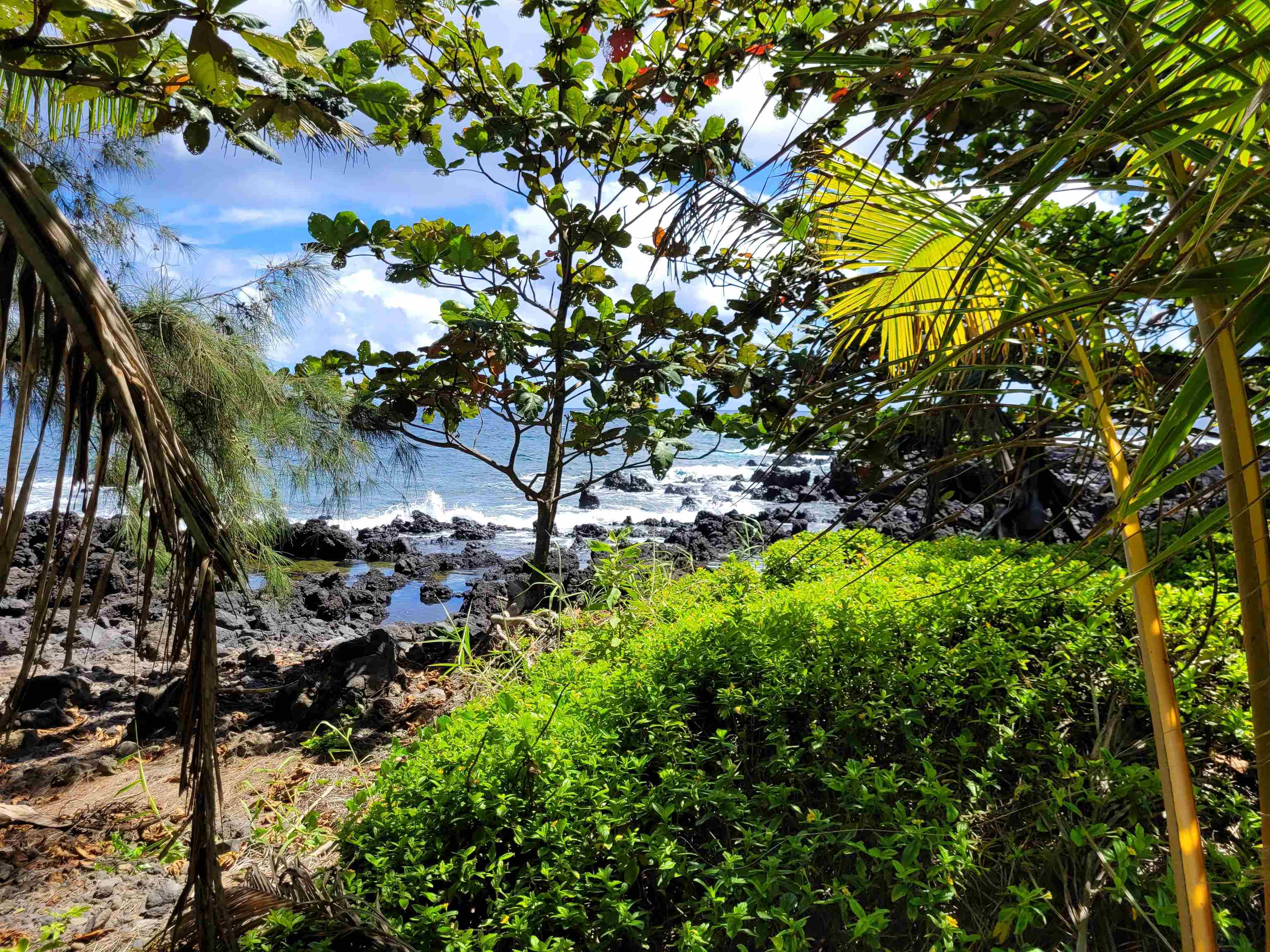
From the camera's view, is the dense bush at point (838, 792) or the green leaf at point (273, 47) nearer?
the green leaf at point (273, 47)

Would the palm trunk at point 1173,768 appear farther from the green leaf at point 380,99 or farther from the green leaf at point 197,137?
the green leaf at point 197,137

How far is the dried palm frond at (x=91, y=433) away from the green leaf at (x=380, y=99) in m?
1.31

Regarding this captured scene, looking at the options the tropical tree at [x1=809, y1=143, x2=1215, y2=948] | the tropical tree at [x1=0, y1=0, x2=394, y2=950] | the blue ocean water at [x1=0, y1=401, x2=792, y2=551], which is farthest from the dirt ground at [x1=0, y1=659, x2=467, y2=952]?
the blue ocean water at [x1=0, y1=401, x2=792, y2=551]

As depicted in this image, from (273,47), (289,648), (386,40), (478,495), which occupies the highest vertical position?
(386,40)

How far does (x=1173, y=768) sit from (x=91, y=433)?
2110mm

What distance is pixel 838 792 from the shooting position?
2.40 meters

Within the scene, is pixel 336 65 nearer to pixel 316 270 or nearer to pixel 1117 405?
pixel 1117 405

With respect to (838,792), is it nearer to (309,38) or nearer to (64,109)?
(309,38)

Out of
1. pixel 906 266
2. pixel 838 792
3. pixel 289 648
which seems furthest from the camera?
pixel 289 648

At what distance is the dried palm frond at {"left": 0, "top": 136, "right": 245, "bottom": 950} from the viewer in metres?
1.38

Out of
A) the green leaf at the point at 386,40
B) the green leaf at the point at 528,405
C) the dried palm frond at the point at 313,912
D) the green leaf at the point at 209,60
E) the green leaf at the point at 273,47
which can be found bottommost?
the dried palm frond at the point at 313,912

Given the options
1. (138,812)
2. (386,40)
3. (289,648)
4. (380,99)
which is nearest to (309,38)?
(380,99)

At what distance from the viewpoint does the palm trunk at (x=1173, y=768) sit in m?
1.35

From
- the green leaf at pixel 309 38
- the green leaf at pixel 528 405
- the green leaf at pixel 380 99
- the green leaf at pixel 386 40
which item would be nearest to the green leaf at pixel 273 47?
the green leaf at pixel 309 38
